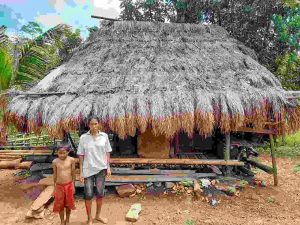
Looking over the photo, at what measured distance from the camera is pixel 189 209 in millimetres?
7434

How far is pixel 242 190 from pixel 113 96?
3791 millimetres

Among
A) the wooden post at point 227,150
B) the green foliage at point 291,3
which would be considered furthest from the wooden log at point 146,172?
the green foliage at point 291,3

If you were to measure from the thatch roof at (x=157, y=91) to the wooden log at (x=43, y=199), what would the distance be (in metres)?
1.31

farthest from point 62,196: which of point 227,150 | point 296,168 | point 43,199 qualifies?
point 296,168

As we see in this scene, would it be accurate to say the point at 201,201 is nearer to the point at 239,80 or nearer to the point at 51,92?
the point at 239,80

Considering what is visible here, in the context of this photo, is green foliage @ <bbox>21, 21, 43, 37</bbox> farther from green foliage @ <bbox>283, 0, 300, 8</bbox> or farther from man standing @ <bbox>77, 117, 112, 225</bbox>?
green foliage @ <bbox>283, 0, 300, 8</bbox>

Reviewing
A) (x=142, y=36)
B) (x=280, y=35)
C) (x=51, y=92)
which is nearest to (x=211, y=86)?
(x=142, y=36)

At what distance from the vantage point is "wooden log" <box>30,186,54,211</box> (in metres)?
6.98

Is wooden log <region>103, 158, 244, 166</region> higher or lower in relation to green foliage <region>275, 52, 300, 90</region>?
lower

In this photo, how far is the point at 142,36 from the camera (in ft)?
35.3

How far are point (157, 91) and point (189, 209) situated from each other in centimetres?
275

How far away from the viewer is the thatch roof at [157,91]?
806 cm

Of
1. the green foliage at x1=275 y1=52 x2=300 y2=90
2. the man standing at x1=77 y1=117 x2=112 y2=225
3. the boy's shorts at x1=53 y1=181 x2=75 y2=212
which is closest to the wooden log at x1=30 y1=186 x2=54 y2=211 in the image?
the boy's shorts at x1=53 y1=181 x2=75 y2=212

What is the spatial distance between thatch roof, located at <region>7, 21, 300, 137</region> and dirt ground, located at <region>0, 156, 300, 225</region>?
5.15 feet
